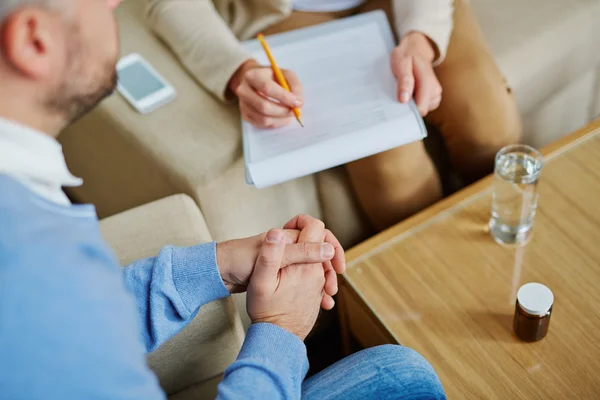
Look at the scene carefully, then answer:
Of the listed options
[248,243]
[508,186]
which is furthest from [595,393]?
[248,243]

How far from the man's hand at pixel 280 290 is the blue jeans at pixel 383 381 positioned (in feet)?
0.24

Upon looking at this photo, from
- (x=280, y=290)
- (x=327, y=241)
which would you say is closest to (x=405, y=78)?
(x=327, y=241)

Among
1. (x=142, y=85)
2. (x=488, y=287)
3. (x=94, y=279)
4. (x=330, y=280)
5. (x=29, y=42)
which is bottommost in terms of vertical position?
(x=488, y=287)

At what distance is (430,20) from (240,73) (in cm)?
36

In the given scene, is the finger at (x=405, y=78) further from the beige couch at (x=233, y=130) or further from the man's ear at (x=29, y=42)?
the man's ear at (x=29, y=42)

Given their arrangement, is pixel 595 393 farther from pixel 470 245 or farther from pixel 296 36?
pixel 296 36

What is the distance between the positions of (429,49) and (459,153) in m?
0.22

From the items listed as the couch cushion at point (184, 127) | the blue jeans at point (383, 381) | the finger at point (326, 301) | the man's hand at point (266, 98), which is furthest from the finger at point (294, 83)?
the blue jeans at point (383, 381)

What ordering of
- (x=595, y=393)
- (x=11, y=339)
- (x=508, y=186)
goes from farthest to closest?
(x=508, y=186) → (x=595, y=393) → (x=11, y=339)

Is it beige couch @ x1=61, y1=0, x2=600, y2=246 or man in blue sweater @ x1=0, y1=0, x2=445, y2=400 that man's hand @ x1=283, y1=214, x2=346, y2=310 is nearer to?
man in blue sweater @ x1=0, y1=0, x2=445, y2=400

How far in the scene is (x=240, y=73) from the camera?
44.8 inches

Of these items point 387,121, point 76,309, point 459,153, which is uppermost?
point 76,309

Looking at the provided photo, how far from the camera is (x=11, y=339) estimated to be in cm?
50

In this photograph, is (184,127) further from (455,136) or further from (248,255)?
(455,136)
